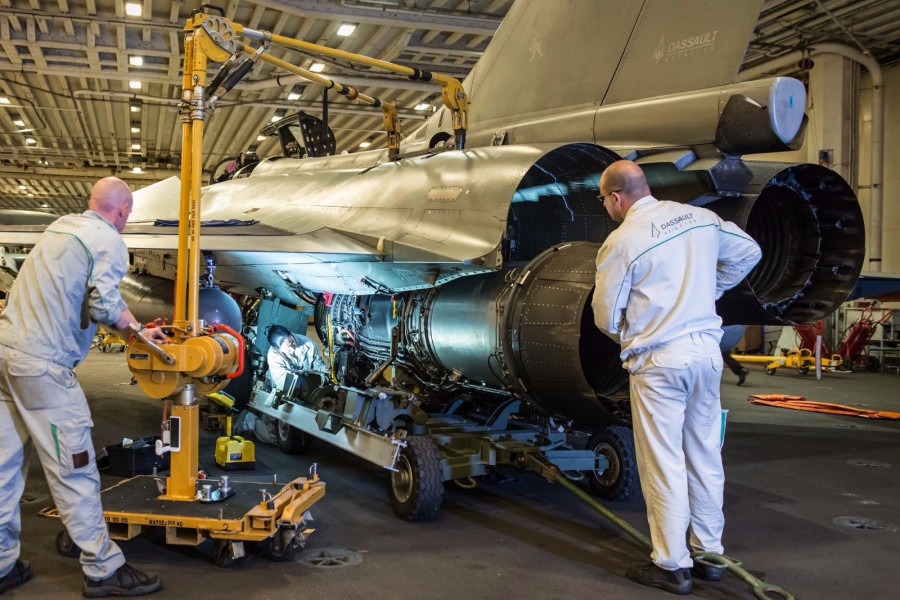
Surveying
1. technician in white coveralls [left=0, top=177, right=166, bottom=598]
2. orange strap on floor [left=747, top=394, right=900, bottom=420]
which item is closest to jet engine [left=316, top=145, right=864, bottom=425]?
technician in white coveralls [left=0, top=177, right=166, bottom=598]

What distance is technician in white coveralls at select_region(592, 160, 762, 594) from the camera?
3.47 metres

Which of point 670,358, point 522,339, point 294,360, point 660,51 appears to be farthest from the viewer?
point 294,360

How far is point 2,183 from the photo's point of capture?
89.7ft

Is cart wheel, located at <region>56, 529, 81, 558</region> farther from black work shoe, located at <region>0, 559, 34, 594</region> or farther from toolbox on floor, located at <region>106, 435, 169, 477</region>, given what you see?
toolbox on floor, located at <region>106, 435, 169, 477</region>

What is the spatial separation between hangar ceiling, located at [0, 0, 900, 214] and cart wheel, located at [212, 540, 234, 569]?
3.84 m

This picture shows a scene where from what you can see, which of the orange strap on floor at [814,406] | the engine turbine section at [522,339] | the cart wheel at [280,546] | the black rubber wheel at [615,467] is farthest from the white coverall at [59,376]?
the orange strap on floor at [814,406]

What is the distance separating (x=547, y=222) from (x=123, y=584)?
345 centimetres

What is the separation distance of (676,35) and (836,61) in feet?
41.5

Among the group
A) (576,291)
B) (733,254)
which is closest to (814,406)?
(733,254)

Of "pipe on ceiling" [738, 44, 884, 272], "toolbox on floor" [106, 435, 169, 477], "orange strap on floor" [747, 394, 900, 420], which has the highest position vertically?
"pipe on ceiling" [738, 44, 884, 272]

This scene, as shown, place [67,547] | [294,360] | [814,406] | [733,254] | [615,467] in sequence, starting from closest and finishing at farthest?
[733,254] → [67,547] → [615,467] → [294,360] → [814,406]

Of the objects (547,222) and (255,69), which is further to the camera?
(255,69)

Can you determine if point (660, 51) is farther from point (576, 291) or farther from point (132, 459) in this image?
point (132, 459)

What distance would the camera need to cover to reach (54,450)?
3273mm
